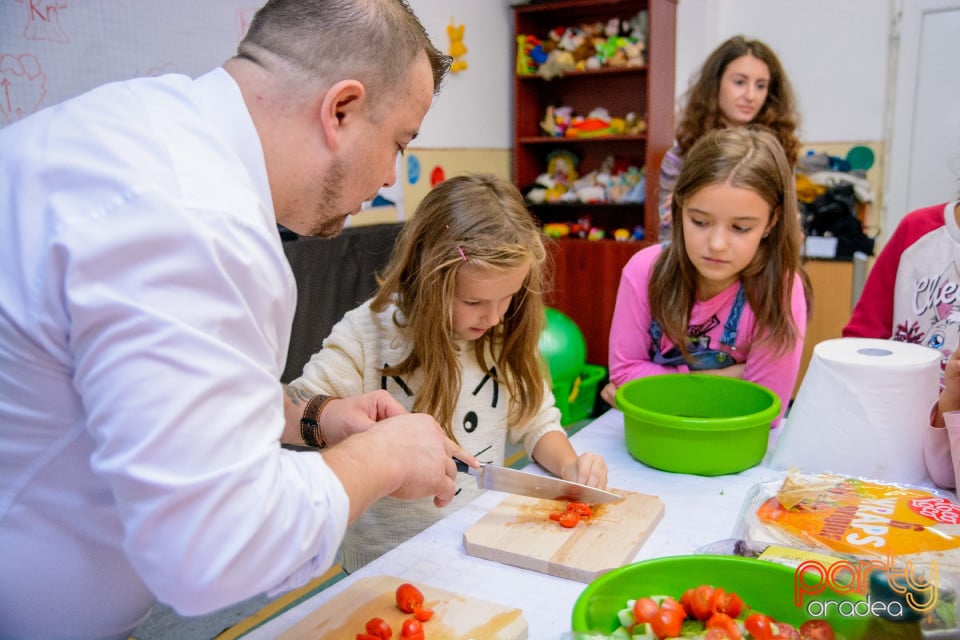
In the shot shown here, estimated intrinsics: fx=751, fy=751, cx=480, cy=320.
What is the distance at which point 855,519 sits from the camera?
1056 millimetres

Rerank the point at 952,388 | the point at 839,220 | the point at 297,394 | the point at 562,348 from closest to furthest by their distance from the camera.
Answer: the point at 952,388 < the point at 297,394 < the point at 562,348 < the point at 839,220

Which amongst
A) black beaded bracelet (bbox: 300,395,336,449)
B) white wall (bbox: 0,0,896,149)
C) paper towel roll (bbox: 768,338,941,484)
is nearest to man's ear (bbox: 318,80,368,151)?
black beaded bracelet (bbox: 300,395,336,449)

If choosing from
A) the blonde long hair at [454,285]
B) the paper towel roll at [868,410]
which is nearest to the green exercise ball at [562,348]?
the blonde long hair at [454,285]

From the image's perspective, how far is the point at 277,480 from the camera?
0.65 meters

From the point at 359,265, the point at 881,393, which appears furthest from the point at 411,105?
the point at 359,265

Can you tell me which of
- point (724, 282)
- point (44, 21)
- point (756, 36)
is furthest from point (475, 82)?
point (724, 282)

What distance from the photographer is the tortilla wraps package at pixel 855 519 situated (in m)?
0.96

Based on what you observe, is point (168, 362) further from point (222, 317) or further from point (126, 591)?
point (126, 591)

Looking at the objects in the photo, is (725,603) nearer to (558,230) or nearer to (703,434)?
(703,434)

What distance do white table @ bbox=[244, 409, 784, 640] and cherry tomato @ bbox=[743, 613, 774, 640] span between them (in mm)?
225

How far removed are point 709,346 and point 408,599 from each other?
1075mm

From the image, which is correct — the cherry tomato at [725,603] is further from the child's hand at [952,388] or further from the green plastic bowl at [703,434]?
the child's hand at [952,388]

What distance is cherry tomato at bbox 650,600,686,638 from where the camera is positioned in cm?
82

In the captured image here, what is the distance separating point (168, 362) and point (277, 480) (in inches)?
5.5
